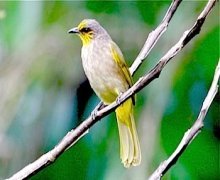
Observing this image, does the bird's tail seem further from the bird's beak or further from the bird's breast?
the bird's beak

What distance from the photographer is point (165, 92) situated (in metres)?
0.97

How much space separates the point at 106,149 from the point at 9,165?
160mm

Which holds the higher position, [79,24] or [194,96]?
[79,24]

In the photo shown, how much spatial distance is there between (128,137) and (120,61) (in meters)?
0.12

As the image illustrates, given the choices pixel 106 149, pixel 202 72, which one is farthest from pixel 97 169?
pixel 202 72

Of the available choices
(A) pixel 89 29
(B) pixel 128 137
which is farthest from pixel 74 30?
(B) pixel 128 137

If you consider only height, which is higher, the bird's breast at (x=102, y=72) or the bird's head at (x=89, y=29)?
the bird's head at (x=89, y=29)

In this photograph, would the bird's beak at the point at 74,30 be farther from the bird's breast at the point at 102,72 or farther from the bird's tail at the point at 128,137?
the bird's tail at the point at 128,137

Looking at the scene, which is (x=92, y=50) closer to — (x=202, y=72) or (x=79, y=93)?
(x=79, y=93)

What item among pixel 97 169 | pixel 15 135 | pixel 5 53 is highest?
pixel 5 53

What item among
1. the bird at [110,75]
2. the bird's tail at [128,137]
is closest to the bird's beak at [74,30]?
the bird at [110,75]

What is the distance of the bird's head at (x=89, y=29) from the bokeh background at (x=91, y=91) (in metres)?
0.04

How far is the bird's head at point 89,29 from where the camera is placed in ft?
2.97

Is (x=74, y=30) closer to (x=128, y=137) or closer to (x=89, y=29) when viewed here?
(x=89, y=29)
